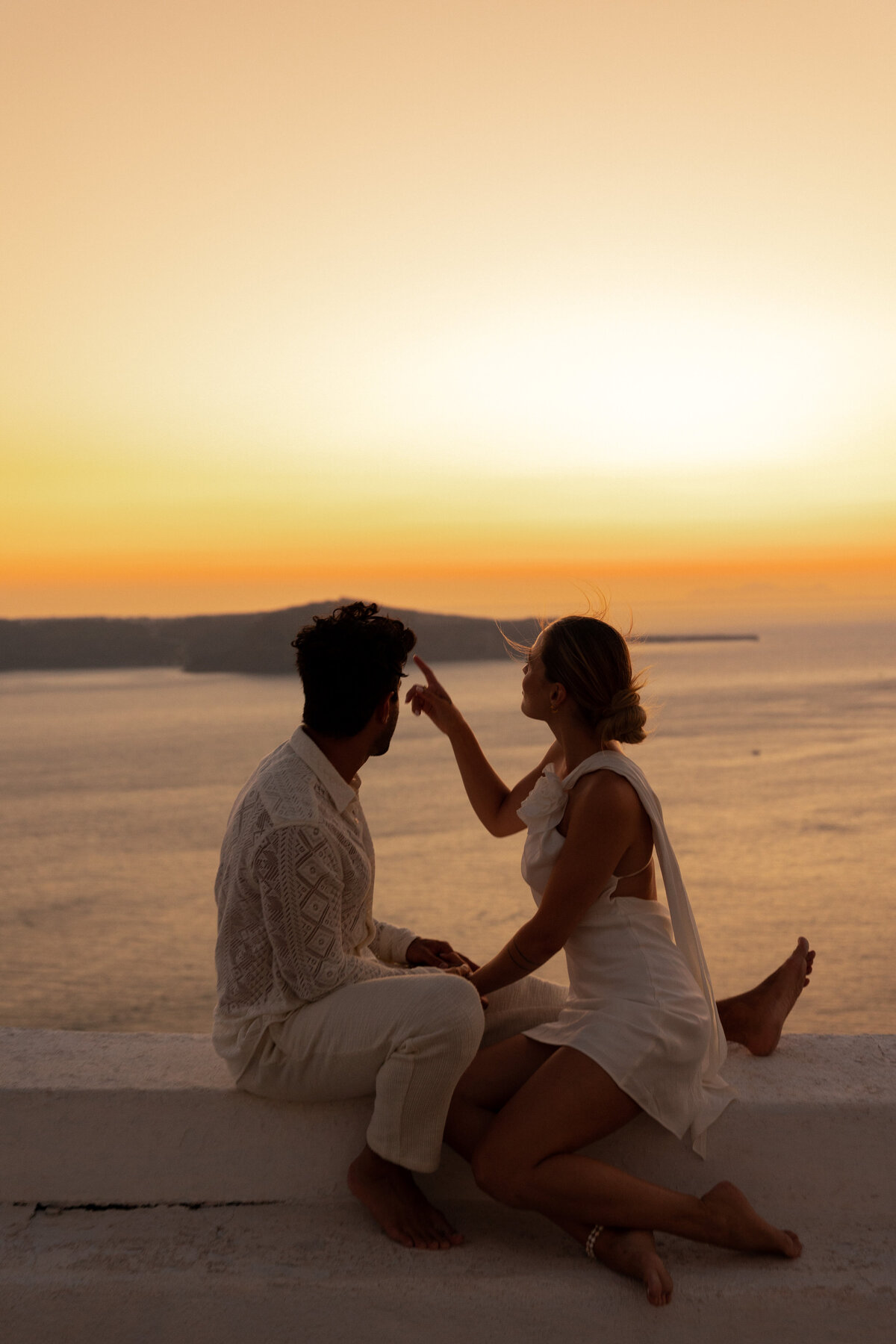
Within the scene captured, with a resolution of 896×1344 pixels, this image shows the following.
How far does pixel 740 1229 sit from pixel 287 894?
1033 millimetres

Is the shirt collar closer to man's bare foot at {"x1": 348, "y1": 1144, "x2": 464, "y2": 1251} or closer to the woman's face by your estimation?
the woman's face

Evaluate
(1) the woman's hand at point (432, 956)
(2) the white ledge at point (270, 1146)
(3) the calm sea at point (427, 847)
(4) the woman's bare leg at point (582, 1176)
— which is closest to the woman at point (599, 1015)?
(4) the woman's bare leg at point (582, 1176)

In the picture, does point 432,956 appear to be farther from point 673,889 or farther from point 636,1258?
point 636,1258

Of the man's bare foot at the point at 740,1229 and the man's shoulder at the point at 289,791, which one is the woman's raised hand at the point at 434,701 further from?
the man's bare foot at the point at 740,1229

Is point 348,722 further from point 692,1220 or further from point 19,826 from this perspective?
point 19,826

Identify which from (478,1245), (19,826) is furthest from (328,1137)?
(19,826)

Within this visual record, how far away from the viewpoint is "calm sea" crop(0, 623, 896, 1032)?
65.2 ft

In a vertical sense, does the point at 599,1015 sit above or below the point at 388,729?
below

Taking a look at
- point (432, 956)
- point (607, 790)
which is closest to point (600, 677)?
point (607, 790)

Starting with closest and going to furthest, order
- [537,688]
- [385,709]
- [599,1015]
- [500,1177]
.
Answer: [500,1177]
[599,1015]
[385,709]
[537,688]

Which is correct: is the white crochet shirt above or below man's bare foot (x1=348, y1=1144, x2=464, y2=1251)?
above

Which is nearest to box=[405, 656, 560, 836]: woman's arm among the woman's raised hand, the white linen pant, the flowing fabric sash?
the woman's raised hand

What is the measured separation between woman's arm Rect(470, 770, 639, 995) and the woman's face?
0.79ft

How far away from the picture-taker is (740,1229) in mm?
1921
